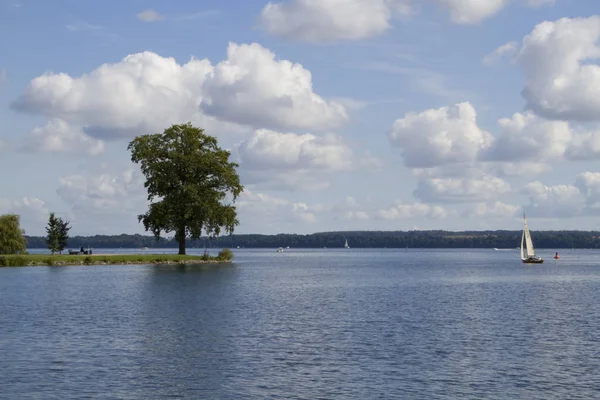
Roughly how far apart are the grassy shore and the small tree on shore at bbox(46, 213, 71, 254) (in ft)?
25.6

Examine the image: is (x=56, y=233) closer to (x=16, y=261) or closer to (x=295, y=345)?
(x=16, y=261)

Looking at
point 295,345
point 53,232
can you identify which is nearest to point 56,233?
point 53,232

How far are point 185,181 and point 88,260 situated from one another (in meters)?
19.2

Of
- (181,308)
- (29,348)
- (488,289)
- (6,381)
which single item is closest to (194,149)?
(488,289)

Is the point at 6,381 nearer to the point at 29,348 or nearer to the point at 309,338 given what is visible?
the point at 29,348

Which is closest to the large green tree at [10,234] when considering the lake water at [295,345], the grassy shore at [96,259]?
the grassy shore at [96,259]

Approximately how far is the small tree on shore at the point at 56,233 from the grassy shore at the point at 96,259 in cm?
779

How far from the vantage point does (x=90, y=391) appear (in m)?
29.6

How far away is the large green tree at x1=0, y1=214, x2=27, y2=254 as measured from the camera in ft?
408

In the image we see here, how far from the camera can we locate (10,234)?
410 feet

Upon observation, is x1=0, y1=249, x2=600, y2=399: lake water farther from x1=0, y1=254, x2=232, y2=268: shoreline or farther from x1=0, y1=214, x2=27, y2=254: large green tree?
x1=0, y1=214, x2=27, y2=254: large green tree

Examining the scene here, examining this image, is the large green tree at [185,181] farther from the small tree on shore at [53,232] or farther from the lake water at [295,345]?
the lake water at [295,345]

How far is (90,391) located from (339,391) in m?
9.28

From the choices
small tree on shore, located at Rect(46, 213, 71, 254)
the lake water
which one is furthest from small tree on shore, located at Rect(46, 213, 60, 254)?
the lake water
